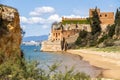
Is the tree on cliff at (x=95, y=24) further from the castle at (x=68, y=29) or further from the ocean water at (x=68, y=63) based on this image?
the ocean water at (x=68, y=63)

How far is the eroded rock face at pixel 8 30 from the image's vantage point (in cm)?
1847

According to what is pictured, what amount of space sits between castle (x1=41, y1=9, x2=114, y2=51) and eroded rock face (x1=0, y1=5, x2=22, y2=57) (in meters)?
102

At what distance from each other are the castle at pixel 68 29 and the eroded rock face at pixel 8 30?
102 metres

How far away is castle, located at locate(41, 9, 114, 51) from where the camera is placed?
124875 mm

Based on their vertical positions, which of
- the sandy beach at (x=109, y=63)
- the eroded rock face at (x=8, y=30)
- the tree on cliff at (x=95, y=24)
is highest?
the tree on cliff at (x=95, y=24)

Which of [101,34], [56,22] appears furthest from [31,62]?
[56,22]

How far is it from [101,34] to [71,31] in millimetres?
14775

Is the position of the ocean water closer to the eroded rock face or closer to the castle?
the eroded rock face

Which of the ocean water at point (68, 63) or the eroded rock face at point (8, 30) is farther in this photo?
the eroded rock face at point (8, 30)

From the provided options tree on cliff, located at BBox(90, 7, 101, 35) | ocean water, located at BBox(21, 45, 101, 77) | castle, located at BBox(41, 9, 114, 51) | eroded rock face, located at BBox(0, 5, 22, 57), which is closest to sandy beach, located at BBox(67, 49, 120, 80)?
ocean water, located at BBox(21, 45, 101, 77)

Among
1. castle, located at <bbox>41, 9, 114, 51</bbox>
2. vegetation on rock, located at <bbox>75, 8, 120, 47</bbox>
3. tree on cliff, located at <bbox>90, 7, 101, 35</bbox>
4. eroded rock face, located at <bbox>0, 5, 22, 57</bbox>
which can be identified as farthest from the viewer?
castle, located at <bbox>41, 9, 114, 51</bbox>

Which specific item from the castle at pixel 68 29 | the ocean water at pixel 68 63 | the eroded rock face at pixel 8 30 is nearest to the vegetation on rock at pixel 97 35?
the castle at pixel 68 29

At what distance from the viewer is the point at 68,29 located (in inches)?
5143

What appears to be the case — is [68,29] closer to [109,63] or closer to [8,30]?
[109,63]
